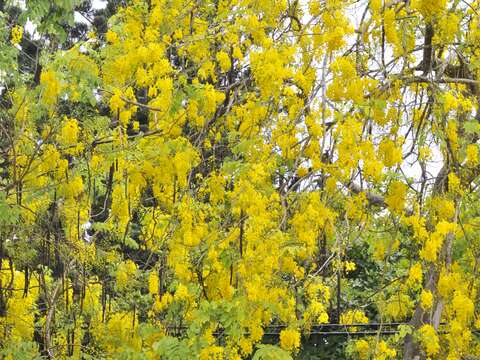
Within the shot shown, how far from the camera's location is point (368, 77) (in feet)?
13.5

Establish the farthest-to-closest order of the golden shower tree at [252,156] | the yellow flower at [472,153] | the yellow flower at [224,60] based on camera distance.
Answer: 1. the yellow flower at [224,60]
2. the yellow flower at [472,153]
3. the golden shower tree at [252,156]

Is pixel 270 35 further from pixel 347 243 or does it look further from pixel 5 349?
pixel 5 349

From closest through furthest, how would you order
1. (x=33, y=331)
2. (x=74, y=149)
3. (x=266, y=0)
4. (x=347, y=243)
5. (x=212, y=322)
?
1. (x=212, y=322)
2. (x=266, y=0)
3. (x=74, y=149)
4. (x=347, y=243)
5. (x=33, y=331)

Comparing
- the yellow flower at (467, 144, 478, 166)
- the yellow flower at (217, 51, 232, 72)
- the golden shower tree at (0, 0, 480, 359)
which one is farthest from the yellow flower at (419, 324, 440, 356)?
the yellow flower at (217, 51, 232, 72)

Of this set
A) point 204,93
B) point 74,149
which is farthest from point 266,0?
point 74,149

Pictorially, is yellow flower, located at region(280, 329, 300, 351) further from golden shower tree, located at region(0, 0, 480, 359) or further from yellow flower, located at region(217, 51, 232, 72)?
yellow flower, located at region(217, 51, 232, 72)

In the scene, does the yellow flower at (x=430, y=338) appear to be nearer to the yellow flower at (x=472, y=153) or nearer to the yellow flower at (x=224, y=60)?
the yellow flower at (x=472, y=153)

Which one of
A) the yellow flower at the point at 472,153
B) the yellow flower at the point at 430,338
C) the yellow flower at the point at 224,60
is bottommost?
the yellow flower at the point at 430,338

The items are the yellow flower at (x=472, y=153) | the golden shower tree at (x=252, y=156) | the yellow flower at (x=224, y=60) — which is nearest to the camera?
the golden shower tree at (x=252, y=156)

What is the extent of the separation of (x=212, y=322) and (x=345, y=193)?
1.17 meters

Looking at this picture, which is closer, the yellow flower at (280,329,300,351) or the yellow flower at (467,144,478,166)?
the yellow flower at (280,329,300,351)

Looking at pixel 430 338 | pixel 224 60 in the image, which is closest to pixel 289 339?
pixel 430 338

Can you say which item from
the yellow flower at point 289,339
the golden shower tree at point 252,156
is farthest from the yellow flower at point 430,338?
the yellow flower at point 289,339

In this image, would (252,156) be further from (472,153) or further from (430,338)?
(430,338)
